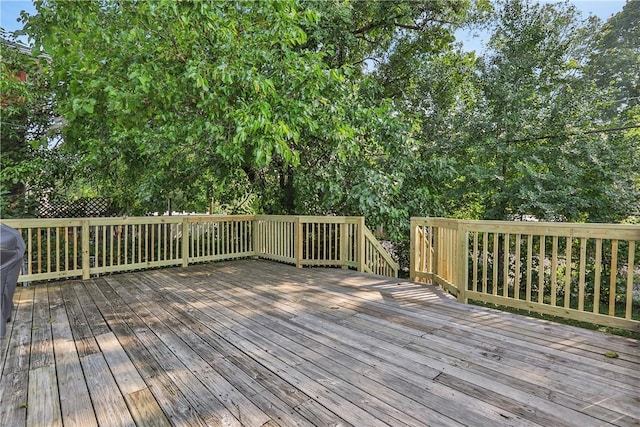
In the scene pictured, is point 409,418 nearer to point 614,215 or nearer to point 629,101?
point 614,215

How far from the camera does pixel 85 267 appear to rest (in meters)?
4.53

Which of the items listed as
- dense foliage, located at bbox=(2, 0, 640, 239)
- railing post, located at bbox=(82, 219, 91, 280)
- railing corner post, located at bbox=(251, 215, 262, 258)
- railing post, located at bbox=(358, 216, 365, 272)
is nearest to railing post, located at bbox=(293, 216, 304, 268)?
dense foliage, located at bbox=(2, 0, 640, 239)

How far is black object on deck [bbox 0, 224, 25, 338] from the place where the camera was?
2506mm

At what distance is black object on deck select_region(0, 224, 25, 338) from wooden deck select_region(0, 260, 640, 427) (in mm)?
172

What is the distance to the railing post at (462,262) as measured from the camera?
3369 mm

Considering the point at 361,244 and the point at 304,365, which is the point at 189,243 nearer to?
the point at 361,244

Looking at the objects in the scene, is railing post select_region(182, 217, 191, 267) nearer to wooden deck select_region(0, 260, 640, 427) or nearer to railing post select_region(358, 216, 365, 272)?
wooden deck select_region(0, 260, 640, 427)

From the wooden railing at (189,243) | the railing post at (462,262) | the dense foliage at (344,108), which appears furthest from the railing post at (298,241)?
the railing post at (462,262)

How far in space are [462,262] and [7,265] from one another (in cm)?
400

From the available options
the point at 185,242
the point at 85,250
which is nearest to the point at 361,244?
the point at 185,242

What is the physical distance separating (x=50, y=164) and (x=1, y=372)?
5269 mm

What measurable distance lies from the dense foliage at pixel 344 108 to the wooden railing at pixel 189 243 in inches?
25.2

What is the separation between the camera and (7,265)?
255 centimetres

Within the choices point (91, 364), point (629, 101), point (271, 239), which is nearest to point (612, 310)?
point (91, 364)
